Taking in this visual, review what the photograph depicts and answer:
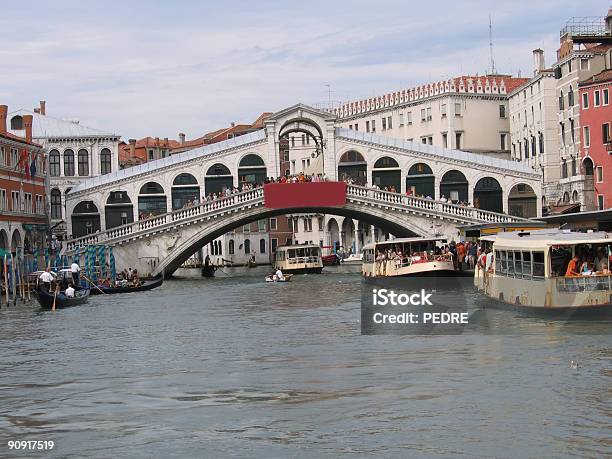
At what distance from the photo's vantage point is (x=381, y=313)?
83.7ft

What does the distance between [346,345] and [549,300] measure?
3.88 m

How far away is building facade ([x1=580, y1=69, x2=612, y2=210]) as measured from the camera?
47.9 meters

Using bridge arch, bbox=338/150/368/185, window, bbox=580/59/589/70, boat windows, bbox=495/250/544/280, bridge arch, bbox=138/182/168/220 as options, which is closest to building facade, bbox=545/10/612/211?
window, bbox=580/59/589/70

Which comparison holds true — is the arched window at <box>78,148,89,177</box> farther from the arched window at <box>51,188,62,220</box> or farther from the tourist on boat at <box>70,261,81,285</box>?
the tourist on boat at <box>70,261,81,285</box>

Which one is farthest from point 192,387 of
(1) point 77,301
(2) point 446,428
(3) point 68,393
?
(1) point 77,301

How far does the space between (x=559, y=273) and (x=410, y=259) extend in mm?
15723

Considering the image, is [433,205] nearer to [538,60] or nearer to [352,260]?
[538,60]

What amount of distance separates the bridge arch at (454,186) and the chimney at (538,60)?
9612 mm

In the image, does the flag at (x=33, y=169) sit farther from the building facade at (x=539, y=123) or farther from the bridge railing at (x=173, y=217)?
the building facade at (x=539, y=123)

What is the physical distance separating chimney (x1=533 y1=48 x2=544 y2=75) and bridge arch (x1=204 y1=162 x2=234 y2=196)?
17.2 meters

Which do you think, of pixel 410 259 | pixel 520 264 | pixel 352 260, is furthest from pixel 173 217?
pixel 520 264

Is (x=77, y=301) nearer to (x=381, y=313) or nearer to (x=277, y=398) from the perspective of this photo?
(x=381, y=313)

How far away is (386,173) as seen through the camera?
172 feet

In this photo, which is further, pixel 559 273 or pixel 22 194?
pixel 22 194
